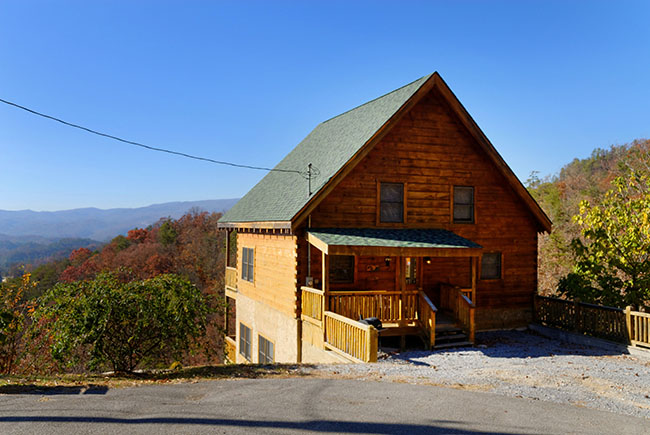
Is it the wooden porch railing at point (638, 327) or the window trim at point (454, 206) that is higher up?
the window trim at point (454, 206)

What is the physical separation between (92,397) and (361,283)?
9916 mm

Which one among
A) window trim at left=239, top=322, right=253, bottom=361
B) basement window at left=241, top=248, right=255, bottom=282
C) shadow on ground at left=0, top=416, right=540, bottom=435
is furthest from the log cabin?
shadow on ground at left=0, top=416, right=540, bottom=435

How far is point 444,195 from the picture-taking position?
1791 centimetres

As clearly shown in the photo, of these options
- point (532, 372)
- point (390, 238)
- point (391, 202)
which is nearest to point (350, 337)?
point (390, 238)

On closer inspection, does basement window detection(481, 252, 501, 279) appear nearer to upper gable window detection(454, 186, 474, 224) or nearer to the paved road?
upper gable window detection(454, 186, 474, 224)

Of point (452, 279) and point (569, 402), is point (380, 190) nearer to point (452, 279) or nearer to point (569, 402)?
point (452, 279)

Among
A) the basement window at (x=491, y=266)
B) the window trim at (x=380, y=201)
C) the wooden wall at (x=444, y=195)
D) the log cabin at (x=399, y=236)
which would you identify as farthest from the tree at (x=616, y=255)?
the window trim at (x=380, y=201)

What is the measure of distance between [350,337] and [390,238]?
392 cm

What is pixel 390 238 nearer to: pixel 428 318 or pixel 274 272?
pixel 428 318

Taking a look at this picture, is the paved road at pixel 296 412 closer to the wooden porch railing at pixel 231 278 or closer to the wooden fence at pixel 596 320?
the wooden fence at pixel 596 320

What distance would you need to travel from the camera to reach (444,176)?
17.9 meters

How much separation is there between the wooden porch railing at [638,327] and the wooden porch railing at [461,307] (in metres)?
4.60

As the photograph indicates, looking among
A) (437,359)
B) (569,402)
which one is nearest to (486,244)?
(437,359)

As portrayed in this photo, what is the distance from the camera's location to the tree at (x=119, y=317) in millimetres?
10930
